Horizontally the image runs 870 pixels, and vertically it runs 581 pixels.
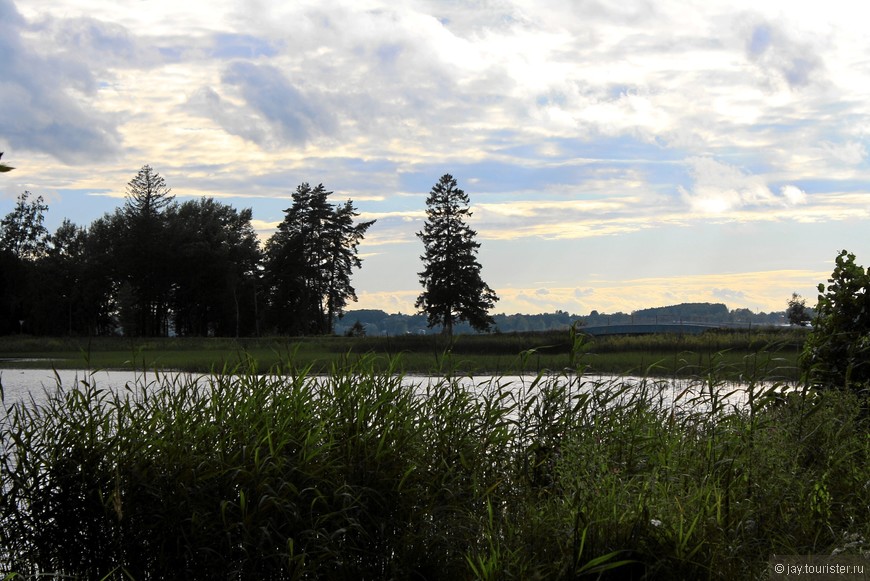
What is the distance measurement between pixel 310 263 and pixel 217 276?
23.2 feet

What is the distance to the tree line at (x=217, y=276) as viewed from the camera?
204 ft

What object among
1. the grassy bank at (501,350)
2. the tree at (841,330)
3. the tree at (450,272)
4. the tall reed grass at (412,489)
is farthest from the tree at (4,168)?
the tree at (450,272)

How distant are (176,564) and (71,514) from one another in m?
1.03

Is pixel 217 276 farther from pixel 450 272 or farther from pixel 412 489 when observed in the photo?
pixel 412 489

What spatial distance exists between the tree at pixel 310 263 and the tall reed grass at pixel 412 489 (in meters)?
55.5

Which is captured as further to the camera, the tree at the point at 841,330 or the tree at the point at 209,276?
the tree at the point at 209,276

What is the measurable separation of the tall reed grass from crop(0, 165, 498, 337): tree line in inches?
2086

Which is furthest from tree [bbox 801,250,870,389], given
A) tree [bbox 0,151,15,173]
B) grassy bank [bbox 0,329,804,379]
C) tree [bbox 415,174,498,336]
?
A: tree [bbox 415,174,498,336]

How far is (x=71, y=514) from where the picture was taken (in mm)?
6570

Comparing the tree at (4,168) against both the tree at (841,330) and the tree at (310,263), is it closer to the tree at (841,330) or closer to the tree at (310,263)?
the tree at (841,330)

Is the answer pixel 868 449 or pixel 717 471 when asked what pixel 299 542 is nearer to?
pixel 717 471

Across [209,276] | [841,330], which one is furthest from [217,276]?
[841,330]

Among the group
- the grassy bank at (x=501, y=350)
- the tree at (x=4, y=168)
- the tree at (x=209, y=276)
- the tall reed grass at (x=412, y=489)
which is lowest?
the tall reed grass at (x=412, y=489)

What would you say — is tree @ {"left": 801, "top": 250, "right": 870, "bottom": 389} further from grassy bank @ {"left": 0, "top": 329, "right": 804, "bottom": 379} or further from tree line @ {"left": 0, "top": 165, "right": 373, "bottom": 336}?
tree line @ {"left": 0, "top": 165, "right": 373, "bottom": 336}
